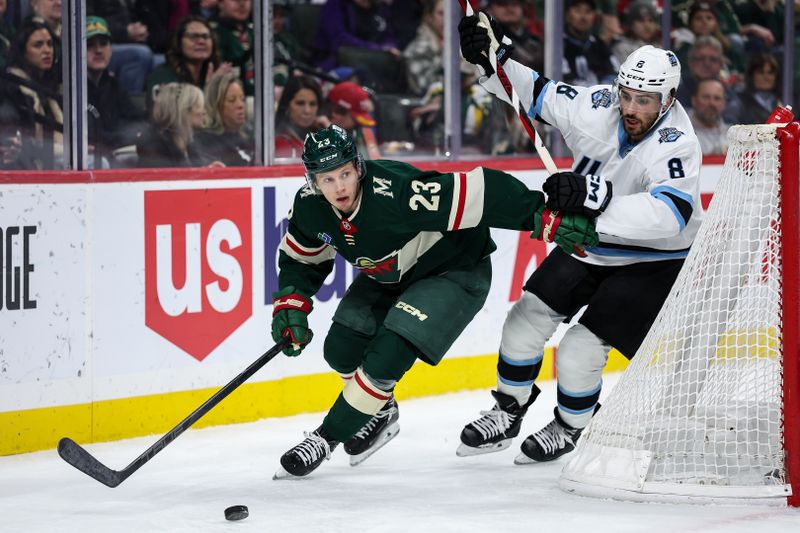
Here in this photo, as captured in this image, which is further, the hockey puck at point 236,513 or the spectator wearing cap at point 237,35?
the spectator wearing cap at point 237,35

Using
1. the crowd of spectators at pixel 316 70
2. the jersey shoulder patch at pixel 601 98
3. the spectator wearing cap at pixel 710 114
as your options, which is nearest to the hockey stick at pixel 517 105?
the jersey shoulder patch at pixel 601 98

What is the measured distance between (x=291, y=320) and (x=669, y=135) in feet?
3.56

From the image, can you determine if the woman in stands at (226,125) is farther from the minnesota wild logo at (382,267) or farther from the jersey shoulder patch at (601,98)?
the jersey shoulder patch at (601,98)

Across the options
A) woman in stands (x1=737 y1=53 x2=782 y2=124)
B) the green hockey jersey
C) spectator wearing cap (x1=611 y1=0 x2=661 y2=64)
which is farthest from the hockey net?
woman in stands (x1=737 y1=53 x2=782 y2=124)

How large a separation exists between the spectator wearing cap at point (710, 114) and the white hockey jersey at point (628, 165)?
256cm

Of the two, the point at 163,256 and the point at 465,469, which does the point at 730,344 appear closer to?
the point at 465,469

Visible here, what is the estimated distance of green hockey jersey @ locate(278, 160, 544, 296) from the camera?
10.6ft

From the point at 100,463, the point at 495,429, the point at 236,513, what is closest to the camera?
the point at 236,513

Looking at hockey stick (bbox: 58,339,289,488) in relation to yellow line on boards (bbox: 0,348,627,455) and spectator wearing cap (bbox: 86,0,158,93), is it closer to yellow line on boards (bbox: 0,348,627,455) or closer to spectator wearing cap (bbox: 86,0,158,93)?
yellow line on boards (bbox: 0,348,627,455)

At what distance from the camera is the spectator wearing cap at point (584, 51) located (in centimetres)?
559

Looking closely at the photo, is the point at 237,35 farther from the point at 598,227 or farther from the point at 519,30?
the point at 598,227

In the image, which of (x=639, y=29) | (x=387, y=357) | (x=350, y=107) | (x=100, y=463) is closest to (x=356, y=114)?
(x=350, y=107)

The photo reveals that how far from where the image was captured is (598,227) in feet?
10.4

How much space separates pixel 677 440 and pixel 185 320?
68.2 inches
